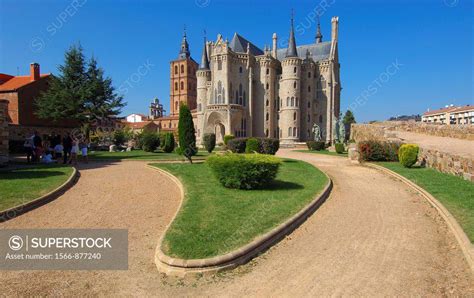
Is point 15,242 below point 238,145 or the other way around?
below

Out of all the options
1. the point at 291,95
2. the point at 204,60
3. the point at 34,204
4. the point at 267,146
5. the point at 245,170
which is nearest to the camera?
the point at 34,204

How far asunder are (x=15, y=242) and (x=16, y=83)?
112 ft

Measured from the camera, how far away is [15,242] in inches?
234

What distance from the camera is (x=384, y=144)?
17500 mm

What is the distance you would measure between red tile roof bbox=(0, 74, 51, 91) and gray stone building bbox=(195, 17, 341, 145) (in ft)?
84.3

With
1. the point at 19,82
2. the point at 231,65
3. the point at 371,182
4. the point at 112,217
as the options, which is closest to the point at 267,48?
the point at 231,65

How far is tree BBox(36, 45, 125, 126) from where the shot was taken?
28797mm

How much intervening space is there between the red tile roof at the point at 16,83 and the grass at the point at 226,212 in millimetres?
29302

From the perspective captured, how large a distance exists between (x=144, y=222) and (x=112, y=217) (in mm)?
975

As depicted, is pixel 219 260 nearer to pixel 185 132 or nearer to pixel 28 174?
pixel 28 174

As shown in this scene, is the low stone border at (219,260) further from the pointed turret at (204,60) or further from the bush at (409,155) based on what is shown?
the pointed turret at (204,60)

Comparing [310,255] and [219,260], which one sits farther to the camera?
[310,255]

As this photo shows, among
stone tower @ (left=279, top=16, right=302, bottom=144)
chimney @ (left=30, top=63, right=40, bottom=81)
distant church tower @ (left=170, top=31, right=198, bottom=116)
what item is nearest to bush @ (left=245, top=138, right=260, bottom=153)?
chimney @ (left=30, top=63, right=40, bottom=81)

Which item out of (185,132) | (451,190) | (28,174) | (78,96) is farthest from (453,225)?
(78,96)
